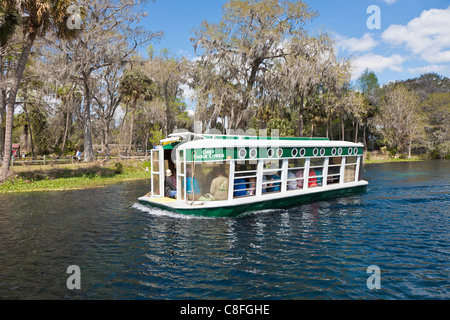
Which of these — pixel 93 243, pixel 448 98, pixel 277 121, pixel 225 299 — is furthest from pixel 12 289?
pixel 448 98

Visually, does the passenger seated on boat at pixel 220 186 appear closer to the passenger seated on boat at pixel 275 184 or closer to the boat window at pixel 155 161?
the passenger seated on boat at pixel 275 184

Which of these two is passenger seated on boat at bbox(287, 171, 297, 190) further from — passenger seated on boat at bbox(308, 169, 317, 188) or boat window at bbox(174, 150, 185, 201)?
boat window at bbox(174, 150, 185, 201)

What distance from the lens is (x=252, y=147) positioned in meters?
12.9

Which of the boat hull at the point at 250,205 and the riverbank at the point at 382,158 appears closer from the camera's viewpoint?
the boat hull at the point at 250,205

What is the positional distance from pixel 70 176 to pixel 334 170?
68.8 feet

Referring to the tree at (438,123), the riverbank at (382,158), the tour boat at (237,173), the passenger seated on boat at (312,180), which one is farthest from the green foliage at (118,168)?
the tree at (438,123)

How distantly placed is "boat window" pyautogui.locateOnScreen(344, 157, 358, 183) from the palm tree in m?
21.1

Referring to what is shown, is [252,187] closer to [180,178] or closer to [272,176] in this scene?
[272,176]

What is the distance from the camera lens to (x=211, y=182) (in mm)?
12641

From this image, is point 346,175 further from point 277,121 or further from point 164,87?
point 164,87

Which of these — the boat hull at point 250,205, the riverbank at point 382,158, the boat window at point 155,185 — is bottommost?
the boat hull at point 250,205

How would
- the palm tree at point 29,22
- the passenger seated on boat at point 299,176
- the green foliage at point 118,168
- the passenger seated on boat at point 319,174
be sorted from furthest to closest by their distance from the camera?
the green foliage at point 118,168 < the palm tree at point 29,22 < the passenger seated on boat at point 319,174 < the passenger seated on boat at point 299,176

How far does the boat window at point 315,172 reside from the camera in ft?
52.4

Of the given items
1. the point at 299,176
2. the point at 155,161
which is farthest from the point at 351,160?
the point at 155,161
